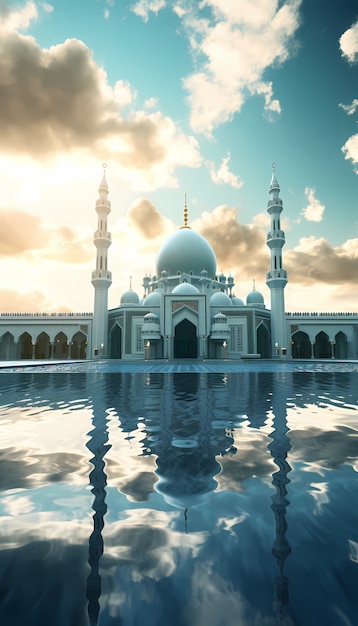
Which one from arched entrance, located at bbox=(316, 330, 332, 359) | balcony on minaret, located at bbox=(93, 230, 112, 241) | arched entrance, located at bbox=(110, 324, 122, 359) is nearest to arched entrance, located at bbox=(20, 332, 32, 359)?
arched entrance, located at bbox=(110, 324, 122, 359)

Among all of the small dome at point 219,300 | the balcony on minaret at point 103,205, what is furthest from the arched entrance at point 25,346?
the small dome at point 219,300

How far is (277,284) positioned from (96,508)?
29911mm

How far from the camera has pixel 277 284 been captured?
3023cm

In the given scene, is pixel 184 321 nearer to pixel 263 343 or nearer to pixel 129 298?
pixel 129 298

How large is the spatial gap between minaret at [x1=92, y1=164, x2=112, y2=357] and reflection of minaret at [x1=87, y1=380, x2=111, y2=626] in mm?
27267

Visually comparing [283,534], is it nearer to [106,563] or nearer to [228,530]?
[228,530]

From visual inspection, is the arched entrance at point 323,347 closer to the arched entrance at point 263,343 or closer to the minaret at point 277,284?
the arched entrance at point 263,343

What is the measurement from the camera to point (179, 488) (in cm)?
197

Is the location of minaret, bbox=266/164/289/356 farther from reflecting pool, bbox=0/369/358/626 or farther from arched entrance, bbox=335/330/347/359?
reflecting pool, bbox=0/369/358/626

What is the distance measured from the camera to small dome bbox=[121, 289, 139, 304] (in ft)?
113

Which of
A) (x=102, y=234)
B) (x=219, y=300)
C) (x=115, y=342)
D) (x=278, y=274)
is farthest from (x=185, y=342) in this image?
(x=102, y=234)

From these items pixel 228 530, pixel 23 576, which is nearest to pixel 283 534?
pixel 228 530

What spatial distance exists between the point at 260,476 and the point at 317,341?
120ft

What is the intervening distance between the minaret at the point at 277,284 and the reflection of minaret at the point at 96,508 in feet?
92.5
